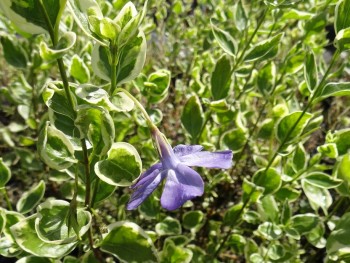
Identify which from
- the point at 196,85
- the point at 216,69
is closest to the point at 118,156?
the point at 216,69

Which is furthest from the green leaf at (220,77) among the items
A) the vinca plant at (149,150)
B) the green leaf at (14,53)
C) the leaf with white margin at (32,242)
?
the green leaf at (14,53)

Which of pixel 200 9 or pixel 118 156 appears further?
pixel 200 9

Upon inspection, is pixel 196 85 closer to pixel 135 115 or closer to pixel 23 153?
pixel 135 115

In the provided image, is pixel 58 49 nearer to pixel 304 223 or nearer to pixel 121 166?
pixel 121 166

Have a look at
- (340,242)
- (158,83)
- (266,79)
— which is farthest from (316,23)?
(340,242)

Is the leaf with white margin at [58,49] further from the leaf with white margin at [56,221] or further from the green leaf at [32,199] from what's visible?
the green leaf at [32,199]

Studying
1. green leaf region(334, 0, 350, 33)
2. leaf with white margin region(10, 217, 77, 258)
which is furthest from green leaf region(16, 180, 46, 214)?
green leaf region(334, 0, 350, 33)
